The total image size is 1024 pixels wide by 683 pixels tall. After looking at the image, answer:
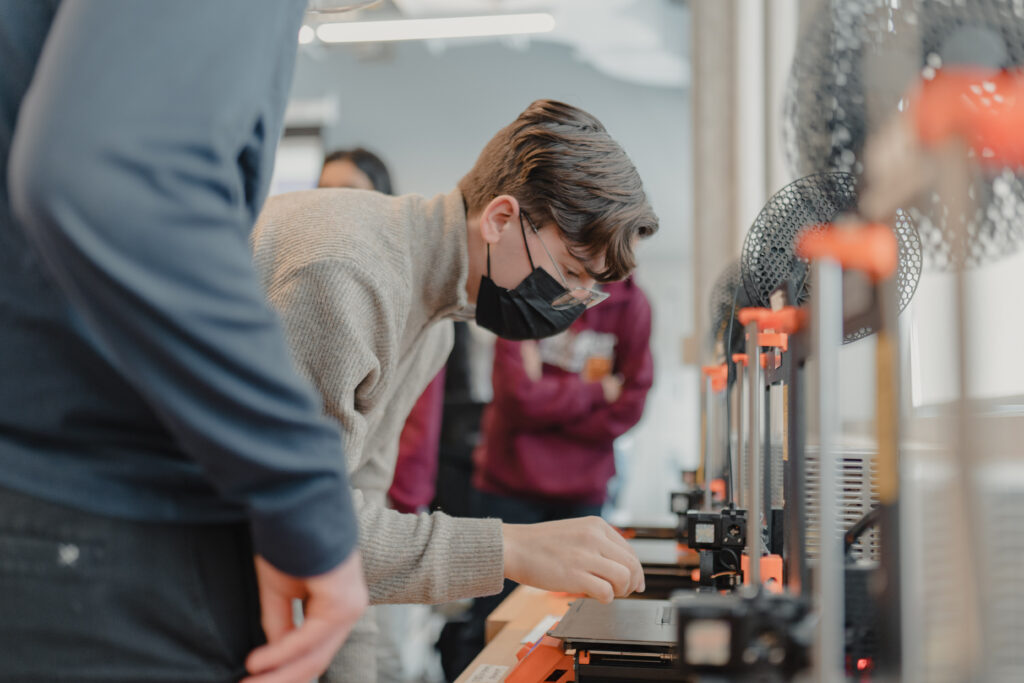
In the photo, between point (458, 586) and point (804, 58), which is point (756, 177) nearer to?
point (804, 58)

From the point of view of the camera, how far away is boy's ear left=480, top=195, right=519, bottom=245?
1.32m

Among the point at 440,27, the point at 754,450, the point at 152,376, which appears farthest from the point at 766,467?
the point at 440,27

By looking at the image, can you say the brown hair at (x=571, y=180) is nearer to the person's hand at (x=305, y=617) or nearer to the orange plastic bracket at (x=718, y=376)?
the orange plastic bracket at (x=718, y=376)

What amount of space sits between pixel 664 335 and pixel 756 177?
411 centimetres

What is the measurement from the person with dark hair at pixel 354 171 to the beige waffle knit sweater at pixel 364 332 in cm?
133

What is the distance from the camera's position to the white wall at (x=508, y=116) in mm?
6816

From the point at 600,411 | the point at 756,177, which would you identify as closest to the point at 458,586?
the point at 600,411

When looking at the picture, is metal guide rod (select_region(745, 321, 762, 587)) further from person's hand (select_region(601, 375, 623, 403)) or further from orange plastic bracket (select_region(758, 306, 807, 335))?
person's hand (select_region(601, 375, 623, 403))

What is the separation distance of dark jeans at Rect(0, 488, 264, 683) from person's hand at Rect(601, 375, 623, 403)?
7.29ft

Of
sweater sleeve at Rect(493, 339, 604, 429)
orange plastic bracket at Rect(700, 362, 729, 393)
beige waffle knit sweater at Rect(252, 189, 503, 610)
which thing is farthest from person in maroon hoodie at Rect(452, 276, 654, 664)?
beige waffle knit sweater at Rect(252, 189, 503, 610)

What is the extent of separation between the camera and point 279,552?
642 millimetres

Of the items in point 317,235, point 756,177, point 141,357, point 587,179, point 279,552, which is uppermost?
point 756,177

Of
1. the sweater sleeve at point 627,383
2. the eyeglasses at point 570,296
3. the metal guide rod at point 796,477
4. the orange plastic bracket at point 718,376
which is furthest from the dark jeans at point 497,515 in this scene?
the metal guide rod at point 796,477

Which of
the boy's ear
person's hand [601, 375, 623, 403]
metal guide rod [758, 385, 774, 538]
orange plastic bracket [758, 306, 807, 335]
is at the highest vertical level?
the boy's ear
